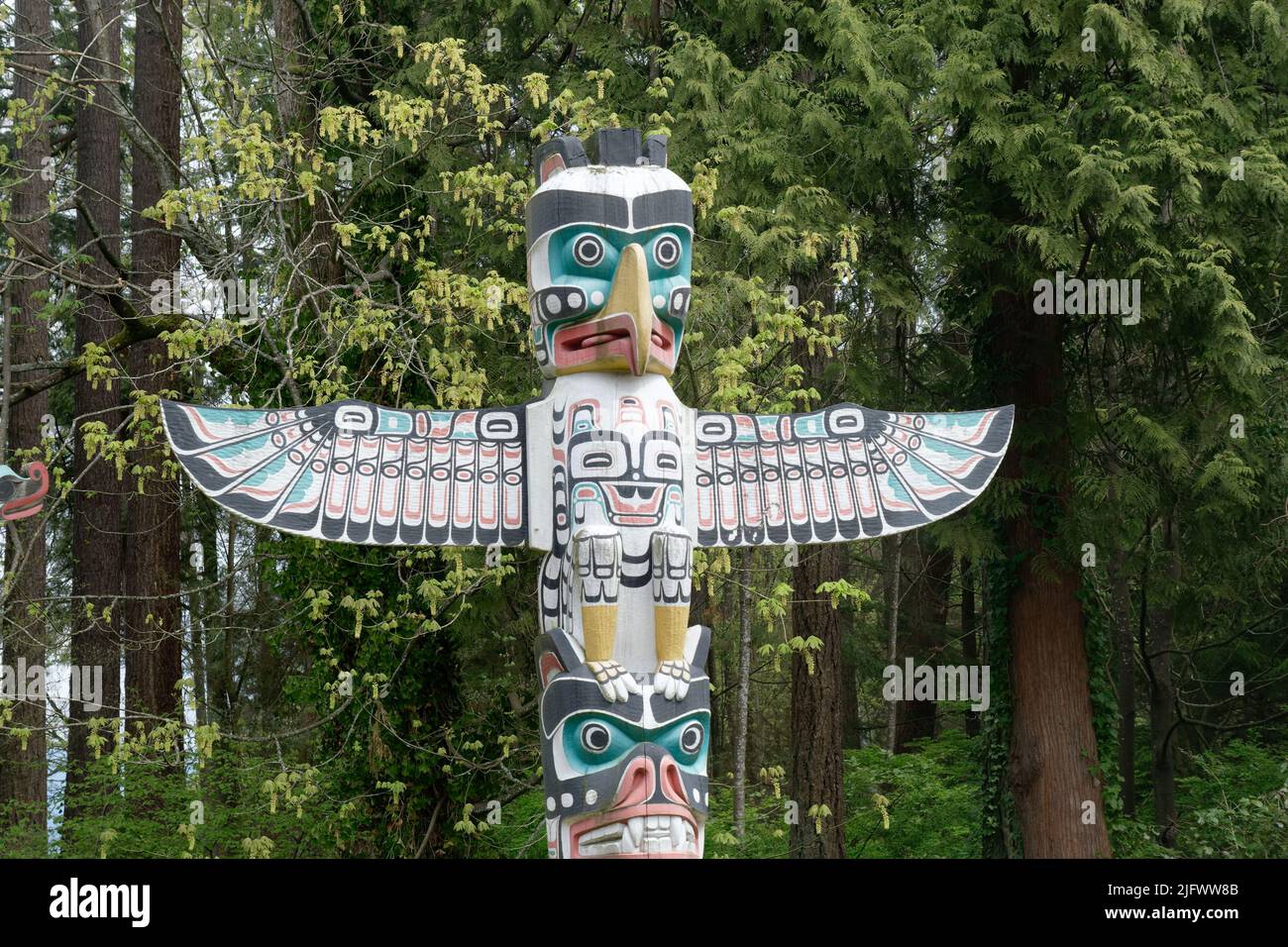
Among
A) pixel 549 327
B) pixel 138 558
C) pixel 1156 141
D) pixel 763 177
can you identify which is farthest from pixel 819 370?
pixel 138 558

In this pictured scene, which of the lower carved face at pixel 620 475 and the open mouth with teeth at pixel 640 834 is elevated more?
the lower carved face at pixel 620 475

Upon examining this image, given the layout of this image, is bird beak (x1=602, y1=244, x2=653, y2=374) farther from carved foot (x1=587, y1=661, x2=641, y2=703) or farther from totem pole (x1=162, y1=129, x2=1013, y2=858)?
carved foot (x1=587, y1=661, x2=641, y2=703)

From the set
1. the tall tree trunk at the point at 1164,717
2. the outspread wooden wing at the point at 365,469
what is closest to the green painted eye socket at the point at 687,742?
the outspread wooden wing at the point at 365,469

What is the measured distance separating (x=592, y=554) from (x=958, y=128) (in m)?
7.25

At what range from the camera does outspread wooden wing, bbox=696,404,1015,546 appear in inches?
328

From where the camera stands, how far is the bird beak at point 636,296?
7789mm

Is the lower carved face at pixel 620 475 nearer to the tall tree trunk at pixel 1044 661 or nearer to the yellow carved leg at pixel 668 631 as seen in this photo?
the yellow carved leg at pixel 668 631

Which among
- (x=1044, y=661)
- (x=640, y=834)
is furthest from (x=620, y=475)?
(x=1044, y=661)

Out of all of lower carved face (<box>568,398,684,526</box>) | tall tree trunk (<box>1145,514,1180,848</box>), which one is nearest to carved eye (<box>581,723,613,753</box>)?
lower carved face (<box>568,398,684,526</box>)

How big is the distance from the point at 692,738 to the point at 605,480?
1.40m

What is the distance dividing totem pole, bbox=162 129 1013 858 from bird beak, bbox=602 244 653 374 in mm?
10

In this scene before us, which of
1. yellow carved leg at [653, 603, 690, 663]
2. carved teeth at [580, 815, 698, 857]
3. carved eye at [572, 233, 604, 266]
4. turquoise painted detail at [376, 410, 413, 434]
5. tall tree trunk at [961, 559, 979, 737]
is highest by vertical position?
carved eye at [572, 233, 604, 266]

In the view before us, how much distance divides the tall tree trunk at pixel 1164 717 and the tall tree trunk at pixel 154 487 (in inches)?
406
